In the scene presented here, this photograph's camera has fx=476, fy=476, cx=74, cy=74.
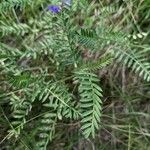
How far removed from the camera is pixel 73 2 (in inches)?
87.6

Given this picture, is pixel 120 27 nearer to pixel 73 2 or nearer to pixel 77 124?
pixel 73 2

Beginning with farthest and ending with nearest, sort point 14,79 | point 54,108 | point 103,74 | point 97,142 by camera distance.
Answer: point 103,74, point 97,142, point 54,108, point 14,79

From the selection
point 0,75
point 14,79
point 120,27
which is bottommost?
point 14,79

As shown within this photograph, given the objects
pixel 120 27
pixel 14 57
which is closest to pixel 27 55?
pixel 14 57

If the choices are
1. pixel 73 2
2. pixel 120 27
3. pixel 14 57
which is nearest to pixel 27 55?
pixel 14 57

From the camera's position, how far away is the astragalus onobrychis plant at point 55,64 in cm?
194

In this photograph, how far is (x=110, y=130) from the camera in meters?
2.21

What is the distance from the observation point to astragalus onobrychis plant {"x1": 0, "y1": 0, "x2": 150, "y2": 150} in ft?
6.36

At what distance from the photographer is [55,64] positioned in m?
2.31

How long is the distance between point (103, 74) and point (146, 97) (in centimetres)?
24

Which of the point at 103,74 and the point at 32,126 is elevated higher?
the point at 103,74

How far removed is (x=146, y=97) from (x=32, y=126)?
1.85 ft

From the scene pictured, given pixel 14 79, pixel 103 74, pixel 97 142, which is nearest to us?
pixel 14 79

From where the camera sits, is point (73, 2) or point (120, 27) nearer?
point (73, 2)
